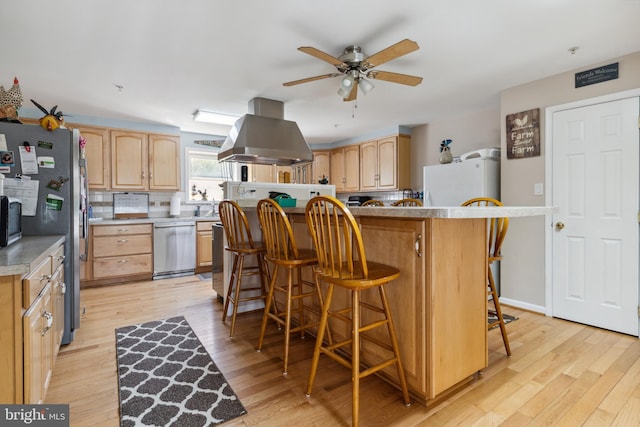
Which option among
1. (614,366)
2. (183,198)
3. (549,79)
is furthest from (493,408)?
(183,198)

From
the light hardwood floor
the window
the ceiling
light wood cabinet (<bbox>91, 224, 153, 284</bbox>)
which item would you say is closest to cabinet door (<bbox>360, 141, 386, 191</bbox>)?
the ceiling

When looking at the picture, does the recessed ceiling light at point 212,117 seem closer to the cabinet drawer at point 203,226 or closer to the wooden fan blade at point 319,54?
the cabinet drawer at point 203,226

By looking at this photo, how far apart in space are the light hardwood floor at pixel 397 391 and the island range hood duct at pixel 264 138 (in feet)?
5.94

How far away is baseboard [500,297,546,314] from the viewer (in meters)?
3.11

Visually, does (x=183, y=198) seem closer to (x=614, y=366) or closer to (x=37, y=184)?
(x=37, y=184)

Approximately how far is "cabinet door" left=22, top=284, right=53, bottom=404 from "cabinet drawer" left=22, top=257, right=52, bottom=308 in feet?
0.13

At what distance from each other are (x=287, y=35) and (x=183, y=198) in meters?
3.75

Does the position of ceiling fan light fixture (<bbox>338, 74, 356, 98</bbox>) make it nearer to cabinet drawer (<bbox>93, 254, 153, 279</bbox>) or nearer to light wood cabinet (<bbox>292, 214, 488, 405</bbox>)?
light wood cabinet (<bbox>292, 214, 488, 405</bbox>)

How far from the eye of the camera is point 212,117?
4359 mm

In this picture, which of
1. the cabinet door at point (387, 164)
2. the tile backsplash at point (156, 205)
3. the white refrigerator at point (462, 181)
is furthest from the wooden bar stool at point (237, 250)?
the cabinet door at point (387, 164)

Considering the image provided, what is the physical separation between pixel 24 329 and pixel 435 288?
1.71 meters

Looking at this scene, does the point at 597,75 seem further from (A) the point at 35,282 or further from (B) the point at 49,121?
(B) the point at 49,121

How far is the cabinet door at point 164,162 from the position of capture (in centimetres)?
477

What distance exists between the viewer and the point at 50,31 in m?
2.26
